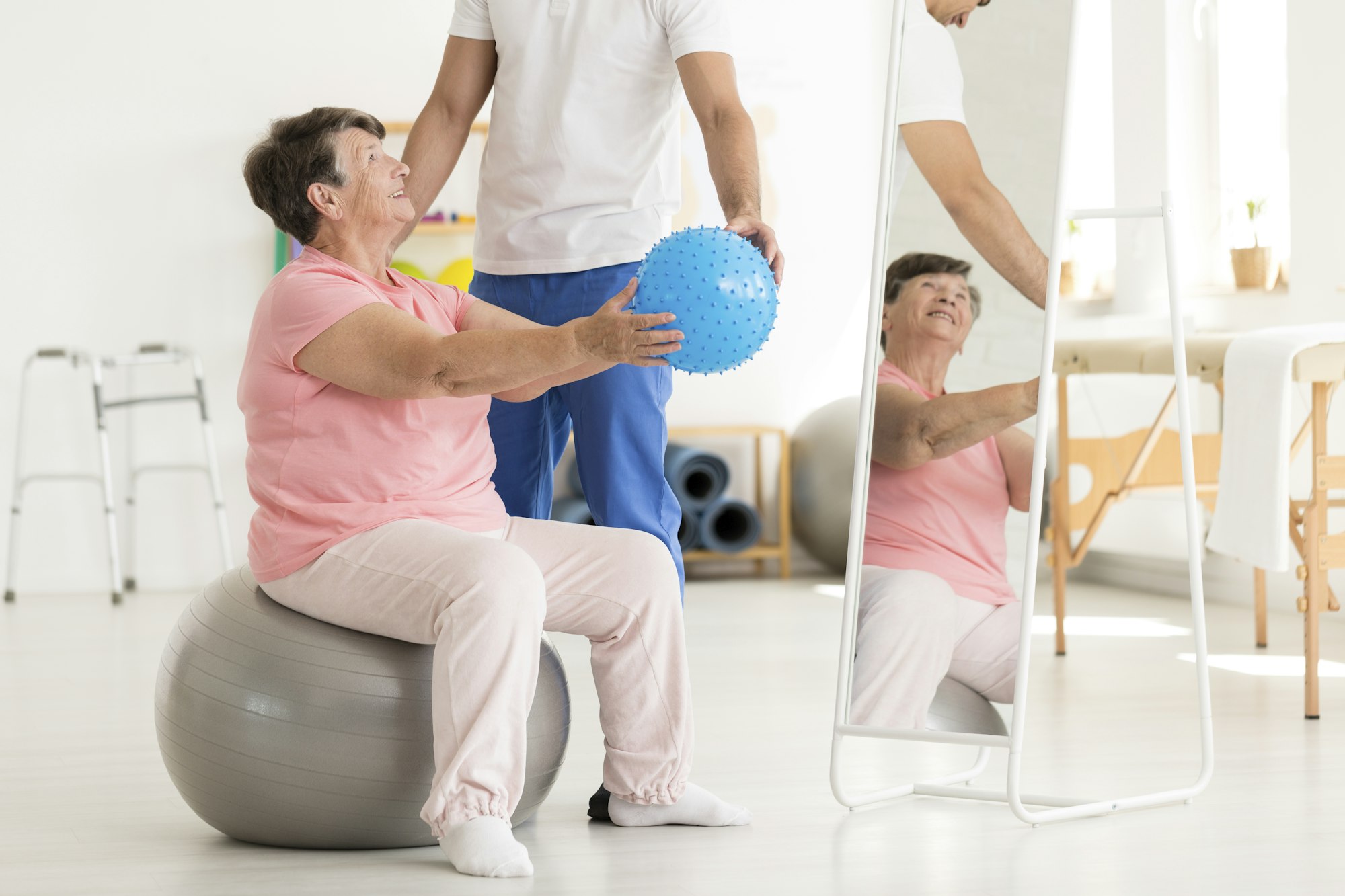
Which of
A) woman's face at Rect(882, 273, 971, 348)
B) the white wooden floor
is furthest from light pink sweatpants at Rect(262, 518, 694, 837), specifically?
woman's face at Rect(882, 273, 971, 348)

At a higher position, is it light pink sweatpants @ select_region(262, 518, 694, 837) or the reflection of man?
the reflection of man

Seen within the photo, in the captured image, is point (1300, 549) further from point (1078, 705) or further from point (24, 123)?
point (24, 123)

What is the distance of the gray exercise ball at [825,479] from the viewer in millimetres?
5691

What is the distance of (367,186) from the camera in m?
2.24

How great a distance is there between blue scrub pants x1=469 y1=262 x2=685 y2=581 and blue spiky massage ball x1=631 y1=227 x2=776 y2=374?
21.7 inches

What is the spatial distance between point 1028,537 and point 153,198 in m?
4.29

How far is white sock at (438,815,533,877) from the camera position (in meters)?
1.97

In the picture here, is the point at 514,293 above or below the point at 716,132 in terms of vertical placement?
below

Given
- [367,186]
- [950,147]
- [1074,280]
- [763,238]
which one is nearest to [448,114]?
[367,186]

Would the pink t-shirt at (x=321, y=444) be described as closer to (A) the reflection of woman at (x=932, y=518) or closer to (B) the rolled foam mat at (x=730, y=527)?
(A) the reflection of woman at (x=932, y=518)

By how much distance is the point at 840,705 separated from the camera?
7.61ft

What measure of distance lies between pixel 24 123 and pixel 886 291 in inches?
167

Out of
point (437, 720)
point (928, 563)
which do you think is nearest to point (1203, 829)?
point (928, 563)

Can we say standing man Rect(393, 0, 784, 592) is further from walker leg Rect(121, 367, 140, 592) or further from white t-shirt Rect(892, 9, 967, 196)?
walker leg Rect(121, 367, 140, 592)
